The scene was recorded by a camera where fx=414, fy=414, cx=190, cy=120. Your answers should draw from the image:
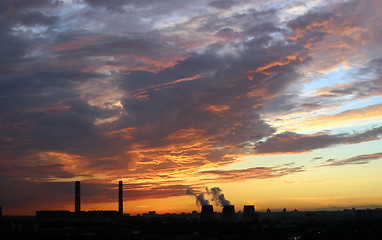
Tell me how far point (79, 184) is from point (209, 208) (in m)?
57.3

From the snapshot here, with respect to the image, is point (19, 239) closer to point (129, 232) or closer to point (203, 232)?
point (129, 232)

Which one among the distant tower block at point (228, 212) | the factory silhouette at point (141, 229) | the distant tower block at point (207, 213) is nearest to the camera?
the factory silhouette at point (141, 229)

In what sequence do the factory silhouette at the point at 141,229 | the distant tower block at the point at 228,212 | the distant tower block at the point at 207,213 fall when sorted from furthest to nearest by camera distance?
the distant tower block at the point at 228,212 < the distant tower block at the point at 207,213 < the factory silhouette at the point at 141,229

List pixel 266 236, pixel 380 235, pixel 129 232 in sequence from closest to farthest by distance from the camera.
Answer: pixel 129 232 < pixel 266 236 < pixel 380 235

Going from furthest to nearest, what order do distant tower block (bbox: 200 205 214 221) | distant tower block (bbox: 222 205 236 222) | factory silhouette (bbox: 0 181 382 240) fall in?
distant tower block (bbox: 222 205 236 222), distant tower block (bbox: 200 205 214 221), factory silhouette (bbox: 0 181 382 240)

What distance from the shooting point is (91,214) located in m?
174

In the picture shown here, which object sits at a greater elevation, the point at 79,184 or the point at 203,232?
the point at 79,184

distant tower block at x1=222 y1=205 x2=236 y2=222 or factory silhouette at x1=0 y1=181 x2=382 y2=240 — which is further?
distant tower block at x1=222 y1=205 x2=236 y2=222

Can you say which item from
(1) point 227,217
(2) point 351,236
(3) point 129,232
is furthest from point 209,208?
(3) point 129,232

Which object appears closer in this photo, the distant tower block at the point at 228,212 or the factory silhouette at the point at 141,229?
the factory silhouette at the point at 141,229

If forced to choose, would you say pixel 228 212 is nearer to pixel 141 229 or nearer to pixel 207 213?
pixel 207 213

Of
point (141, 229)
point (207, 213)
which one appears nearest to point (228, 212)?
point (207, 213)

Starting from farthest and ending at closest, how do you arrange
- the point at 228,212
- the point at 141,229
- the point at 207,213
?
1. the point at 228,212
2. the point at 207,213
3. the point at 141,229

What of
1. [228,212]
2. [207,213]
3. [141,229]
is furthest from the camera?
[228,212]
